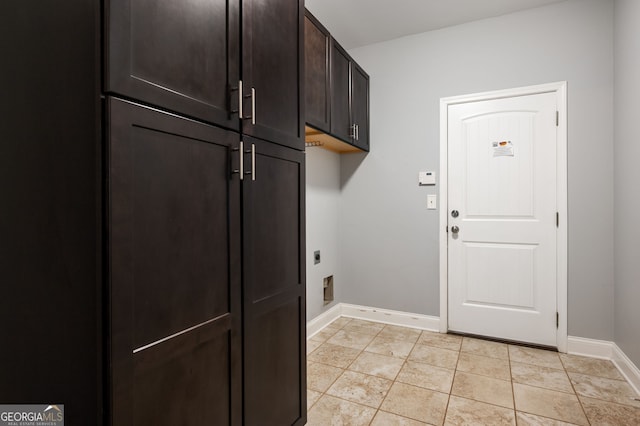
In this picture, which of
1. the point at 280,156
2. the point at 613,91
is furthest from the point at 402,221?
the point at 280,156

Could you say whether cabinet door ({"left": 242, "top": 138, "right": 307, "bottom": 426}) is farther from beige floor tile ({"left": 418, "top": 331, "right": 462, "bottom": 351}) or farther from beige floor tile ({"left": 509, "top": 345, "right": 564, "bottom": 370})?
beige floor tile ({"left": 509, "top": 345, "right": 564, "bottom": 370})

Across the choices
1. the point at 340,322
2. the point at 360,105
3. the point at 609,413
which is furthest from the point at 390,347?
the point at 360,105

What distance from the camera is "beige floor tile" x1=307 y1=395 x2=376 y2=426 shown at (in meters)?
1.74

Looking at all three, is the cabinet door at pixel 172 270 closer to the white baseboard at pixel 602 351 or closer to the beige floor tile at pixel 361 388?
the beige floor tile at pixel 361 388

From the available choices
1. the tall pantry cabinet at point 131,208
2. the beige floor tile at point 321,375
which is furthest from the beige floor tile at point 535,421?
the tall pantry cabinet at point 131,208

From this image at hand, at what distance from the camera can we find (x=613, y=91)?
2447mm

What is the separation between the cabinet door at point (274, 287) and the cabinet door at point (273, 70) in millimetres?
81

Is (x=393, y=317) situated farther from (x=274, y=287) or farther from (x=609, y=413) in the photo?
(x=274, y=287)

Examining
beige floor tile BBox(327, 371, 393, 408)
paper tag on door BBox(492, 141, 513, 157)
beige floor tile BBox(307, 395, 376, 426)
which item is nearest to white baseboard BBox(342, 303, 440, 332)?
beige floor tile BBox(327, 371, 393, 408)

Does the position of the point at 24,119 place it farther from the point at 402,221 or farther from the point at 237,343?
the point at 402,221

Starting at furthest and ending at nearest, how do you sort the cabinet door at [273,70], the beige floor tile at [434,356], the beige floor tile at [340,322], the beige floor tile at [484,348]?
the beige floor tile at [340,322] < the beige floor tile at [484,348] < the beige floor tile at [434,356] < the cabinet door at [273,70]

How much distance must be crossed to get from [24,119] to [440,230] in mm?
2876

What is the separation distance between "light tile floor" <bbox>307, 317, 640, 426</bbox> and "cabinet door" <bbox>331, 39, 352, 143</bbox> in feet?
5.68

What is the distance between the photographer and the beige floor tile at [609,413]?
1.74 metres
